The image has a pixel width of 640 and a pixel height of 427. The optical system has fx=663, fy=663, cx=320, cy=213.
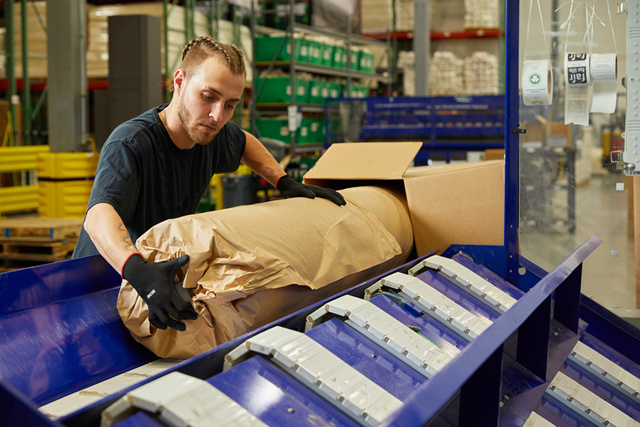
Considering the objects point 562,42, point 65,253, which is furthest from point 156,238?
point 65,253

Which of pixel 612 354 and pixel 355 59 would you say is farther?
pixel 355 59

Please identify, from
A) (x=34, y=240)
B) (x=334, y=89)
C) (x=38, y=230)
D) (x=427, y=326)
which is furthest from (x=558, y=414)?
(x=334, y=89)

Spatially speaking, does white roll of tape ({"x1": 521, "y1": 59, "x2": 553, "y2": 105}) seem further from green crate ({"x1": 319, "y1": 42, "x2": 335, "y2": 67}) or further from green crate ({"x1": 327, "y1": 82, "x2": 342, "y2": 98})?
green crate ({"x1": 327, "y1": 82, "x2": 342, "y2": 98})

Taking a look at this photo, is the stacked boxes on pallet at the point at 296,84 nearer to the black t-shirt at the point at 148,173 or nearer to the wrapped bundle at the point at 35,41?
the wrapped bundle at the point at 35,41

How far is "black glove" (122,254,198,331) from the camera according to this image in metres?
1.83

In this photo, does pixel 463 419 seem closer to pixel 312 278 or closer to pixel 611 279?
pixel 312 278

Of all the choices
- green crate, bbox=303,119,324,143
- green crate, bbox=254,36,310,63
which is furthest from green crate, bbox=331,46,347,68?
green crate, bbox=254,36,310,63

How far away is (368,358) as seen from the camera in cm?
188

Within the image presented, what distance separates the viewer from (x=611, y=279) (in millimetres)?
3580

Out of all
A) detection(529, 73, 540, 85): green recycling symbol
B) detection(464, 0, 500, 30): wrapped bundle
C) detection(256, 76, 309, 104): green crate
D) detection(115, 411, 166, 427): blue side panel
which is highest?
detection(464, 0, 500, 30): wrapped bundle

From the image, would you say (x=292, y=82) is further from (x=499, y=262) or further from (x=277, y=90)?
(x=499, y=262)

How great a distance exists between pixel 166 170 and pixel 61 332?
2.63 ft

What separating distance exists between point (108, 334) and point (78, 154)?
6998 millimetres

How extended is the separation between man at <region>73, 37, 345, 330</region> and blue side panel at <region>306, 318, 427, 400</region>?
0.40 metres
